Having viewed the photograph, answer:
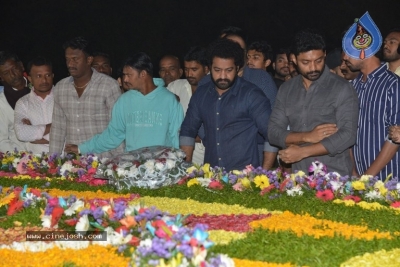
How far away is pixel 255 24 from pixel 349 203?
34.2 ft

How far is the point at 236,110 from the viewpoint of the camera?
→ 6.85 m

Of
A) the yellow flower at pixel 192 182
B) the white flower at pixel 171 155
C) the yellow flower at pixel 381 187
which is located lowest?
the yellow flower at pixel 192 182

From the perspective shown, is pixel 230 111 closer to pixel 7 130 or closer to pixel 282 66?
pixel 282 66

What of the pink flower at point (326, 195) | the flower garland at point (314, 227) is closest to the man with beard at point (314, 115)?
the pink flower at point (326, 195)

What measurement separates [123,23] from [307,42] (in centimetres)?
1076

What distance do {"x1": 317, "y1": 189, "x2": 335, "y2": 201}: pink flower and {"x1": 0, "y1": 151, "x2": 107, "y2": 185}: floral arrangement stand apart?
2.30 metres

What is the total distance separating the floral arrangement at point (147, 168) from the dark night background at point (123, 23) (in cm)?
929

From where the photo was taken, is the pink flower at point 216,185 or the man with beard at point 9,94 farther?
the man with beard at point 9,94

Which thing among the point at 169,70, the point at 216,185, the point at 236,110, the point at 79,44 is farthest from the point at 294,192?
the point at 169,70

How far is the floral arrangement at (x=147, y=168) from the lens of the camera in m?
6.66

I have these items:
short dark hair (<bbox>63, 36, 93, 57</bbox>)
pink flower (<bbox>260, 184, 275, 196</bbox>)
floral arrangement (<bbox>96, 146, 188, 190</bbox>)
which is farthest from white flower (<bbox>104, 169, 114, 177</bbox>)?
short dark hair (<bbox>63, 36, 93, 57</bbox>)

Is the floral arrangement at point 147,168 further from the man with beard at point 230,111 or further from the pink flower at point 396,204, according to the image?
the pink flower at point 396,204

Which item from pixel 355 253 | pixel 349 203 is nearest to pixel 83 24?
pixel 349 203

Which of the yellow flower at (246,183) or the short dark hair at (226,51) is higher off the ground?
the short dark hair at (226,51)
